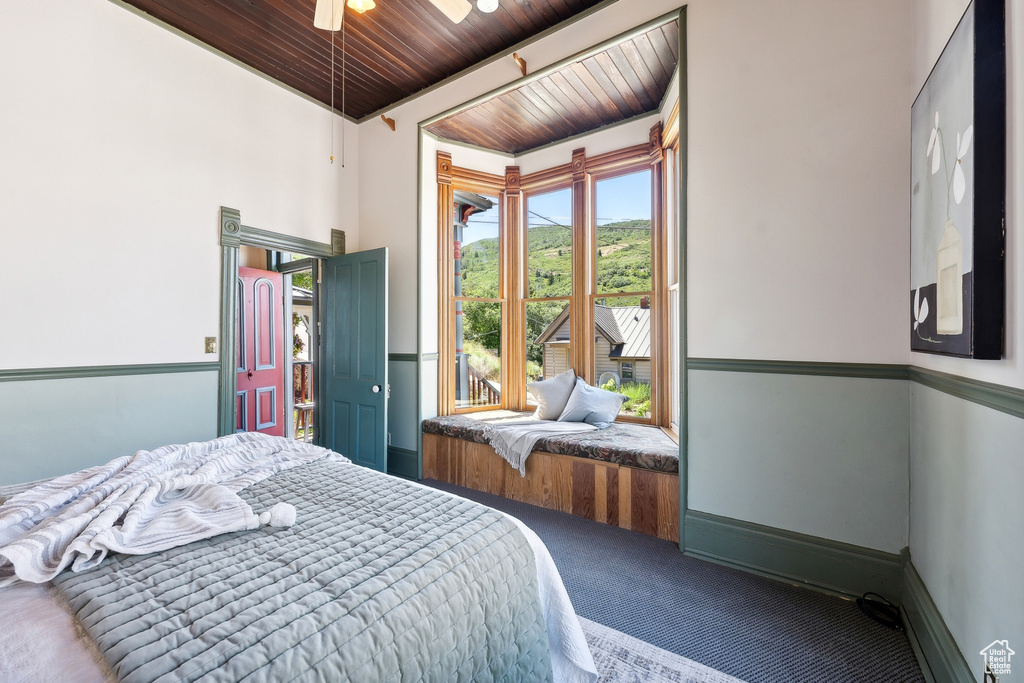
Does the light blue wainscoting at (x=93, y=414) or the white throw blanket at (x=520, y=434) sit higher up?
the light blue wainscoting at (x=93, y=414)

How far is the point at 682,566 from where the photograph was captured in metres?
2.30

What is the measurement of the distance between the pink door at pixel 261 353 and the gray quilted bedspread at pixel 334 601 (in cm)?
373

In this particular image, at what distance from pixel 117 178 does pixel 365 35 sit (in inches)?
70.3

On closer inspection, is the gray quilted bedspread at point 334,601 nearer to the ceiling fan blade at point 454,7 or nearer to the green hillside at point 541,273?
the ceiling fan blade at point 454,7

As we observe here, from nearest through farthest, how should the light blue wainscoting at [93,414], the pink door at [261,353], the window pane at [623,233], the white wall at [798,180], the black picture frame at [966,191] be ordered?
the black picture frame at [966,191] → the white wall at [798,180] → the light blue wainscoting at [93,414] → the window pane at [623,233] → the pink door at [261,353]

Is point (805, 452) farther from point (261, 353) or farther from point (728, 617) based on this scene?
point (261, 353)

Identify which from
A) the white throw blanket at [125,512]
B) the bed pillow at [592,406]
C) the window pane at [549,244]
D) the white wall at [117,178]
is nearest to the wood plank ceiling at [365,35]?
the white wall at [117,178]

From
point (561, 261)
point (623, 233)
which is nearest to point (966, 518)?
point (623, 233)

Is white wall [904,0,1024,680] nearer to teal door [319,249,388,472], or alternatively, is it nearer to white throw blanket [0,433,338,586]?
white throw blanket [0,433,338,586]

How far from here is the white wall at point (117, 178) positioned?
2355 mm

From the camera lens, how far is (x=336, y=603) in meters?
0.91

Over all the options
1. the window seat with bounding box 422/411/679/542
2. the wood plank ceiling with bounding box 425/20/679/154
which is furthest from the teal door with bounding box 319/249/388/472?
the wood plank ceiling with bounding box 425/20/679/154

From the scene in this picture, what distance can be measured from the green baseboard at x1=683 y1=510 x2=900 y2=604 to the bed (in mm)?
1253
